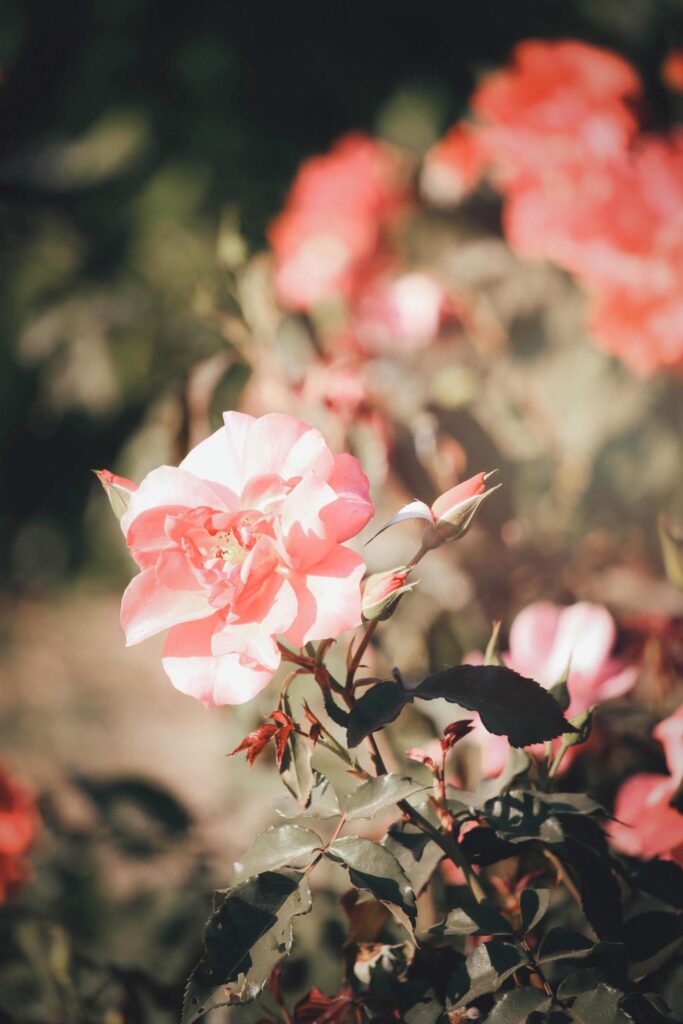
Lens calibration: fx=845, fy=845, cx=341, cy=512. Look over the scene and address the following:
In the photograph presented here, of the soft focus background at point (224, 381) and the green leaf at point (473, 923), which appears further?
the soft focus background at point (224, 381)

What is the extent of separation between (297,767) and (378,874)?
2.4 inches

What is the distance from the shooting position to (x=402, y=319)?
964 mm

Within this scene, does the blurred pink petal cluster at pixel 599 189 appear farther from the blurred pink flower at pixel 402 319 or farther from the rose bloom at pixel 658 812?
the rose bloom at pixel 658 812

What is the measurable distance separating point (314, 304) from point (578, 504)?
423 millimetres

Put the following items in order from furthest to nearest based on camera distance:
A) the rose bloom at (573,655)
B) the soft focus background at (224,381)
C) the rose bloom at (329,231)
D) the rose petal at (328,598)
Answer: the rose bloom at (329,231) < the soft focus background at (224,381) < the rose bloom at (573,655) < the rose petal at (328,598)

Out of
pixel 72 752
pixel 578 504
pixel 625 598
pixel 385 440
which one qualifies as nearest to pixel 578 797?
pixel 385 440

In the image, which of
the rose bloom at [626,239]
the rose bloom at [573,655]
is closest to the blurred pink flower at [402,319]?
the rose bloom at [626,239]

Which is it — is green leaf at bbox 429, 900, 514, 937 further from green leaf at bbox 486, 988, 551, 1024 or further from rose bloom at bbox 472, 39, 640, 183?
rose bloom at bbox 472, 39, 640, 183

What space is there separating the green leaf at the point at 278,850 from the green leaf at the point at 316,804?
0.4 inches

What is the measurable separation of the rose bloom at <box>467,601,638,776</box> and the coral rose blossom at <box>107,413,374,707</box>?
24 centimetres

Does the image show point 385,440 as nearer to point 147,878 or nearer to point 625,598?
point 625,598

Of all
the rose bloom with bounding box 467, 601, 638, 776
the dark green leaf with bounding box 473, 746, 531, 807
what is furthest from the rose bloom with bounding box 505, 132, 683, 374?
the dark green leaf with bounding box 473, 746, 531, 807

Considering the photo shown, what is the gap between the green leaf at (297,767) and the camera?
409 mm

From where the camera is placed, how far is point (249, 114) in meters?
1.65
